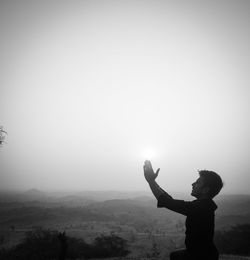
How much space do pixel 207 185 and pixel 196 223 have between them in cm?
46

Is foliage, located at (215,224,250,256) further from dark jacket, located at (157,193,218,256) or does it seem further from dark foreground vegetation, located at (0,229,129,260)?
dark jacket, located at (157,193,218,256)

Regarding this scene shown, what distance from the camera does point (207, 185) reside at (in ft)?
9.71

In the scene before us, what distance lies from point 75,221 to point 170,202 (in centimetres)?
4928

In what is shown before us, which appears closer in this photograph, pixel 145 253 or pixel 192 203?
pixel 192 203

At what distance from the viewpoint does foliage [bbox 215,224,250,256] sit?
1048 inches

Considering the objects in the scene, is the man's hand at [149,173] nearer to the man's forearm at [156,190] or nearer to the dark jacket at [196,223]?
the man's forearm at [156,190]

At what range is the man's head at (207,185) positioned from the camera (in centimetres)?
293

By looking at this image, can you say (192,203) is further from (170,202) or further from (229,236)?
(229,236)

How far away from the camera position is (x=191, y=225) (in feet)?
8.86

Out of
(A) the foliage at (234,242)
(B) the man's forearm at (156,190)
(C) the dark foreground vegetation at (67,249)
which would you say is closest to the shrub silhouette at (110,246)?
(C) the dark foreground vegetation at (67,249)

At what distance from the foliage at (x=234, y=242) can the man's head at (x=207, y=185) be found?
27.0 metres

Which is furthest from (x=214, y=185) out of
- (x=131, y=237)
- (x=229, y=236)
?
(x=229, y=236)

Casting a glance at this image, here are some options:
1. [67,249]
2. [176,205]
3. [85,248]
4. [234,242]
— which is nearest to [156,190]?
[176,205]

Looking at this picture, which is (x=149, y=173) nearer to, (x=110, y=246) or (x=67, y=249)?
(x=67, y=249)
